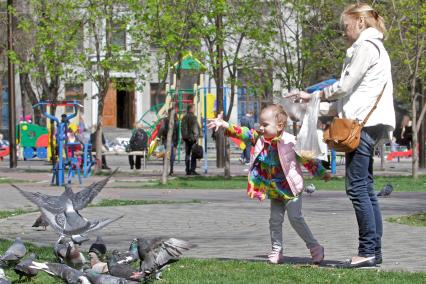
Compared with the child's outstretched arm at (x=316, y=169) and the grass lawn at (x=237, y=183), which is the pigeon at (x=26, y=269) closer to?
the child's outstretched arm at (x=316, y=169)

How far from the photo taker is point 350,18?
8586mm

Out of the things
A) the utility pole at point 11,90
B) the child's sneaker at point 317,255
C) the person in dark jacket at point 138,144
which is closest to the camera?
the child's sneaker at point 317,255

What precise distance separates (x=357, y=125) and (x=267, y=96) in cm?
2915

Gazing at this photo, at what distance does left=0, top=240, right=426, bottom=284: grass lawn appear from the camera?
7.73 metres

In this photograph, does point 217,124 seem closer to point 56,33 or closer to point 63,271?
point 63,271

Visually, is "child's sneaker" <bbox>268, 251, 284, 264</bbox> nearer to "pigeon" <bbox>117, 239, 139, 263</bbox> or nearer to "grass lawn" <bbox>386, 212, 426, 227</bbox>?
"pigeon" <bbox>117, 239, 139, 263</bbox>

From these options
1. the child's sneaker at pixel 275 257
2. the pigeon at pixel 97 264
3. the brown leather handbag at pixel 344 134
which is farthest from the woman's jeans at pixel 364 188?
the pigeon at pixel 97 264

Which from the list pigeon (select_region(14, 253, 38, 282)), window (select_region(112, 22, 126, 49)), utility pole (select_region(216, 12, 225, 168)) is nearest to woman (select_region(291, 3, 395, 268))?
pigeon (select_region(14, 253, 38, 282))

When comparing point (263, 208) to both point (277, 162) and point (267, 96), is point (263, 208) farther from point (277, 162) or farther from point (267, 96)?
point (267, 96)

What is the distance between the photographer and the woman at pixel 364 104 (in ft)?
27.6

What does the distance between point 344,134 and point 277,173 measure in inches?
37.3

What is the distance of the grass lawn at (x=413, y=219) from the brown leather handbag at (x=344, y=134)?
4261 millimetres


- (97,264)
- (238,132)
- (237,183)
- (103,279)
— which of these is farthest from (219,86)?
(103,279)

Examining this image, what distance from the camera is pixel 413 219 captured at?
1297cm
